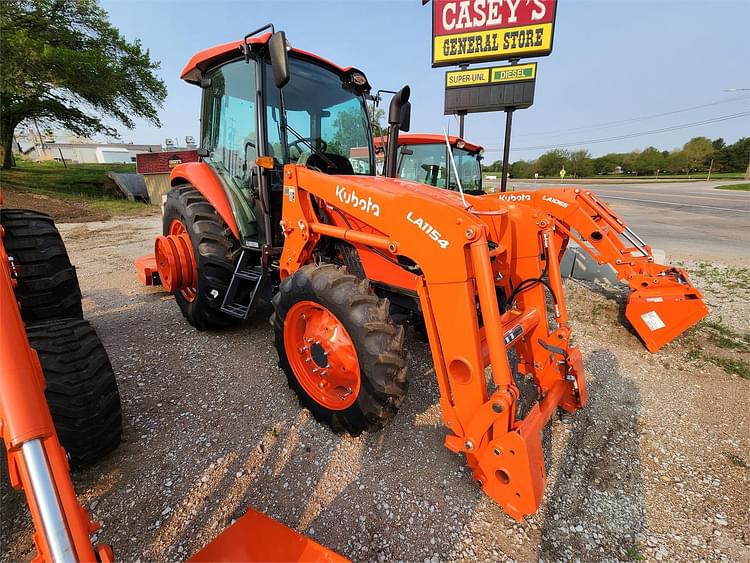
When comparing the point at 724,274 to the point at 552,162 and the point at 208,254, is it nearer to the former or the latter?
the point at 208,254

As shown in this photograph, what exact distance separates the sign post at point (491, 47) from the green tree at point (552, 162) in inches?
2931

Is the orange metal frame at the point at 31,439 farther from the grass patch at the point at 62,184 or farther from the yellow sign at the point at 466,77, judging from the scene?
the grass patch at the point at 62,184

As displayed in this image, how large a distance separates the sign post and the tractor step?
7011 mm

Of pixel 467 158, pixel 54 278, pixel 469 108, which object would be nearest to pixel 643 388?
pixel 54 278

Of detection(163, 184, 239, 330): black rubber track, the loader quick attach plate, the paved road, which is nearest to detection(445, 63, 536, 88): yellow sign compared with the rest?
the paved road

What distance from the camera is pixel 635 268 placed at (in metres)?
4.23

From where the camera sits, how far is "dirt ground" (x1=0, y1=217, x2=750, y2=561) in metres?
1.86

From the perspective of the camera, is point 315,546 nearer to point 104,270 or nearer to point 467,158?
point 104,270

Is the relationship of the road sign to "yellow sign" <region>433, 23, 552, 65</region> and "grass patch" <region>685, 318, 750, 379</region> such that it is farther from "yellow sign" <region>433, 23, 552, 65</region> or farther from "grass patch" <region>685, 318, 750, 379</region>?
"grass patch" <region>685, 318, 750, 379</region>

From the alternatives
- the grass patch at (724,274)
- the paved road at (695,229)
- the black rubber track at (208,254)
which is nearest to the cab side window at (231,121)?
the black rubber track at (208,254)

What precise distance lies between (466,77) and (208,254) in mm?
7866

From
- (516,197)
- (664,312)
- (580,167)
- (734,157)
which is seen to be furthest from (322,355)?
(580,167)

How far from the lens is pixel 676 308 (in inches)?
149

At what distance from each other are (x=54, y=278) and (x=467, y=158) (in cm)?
788
